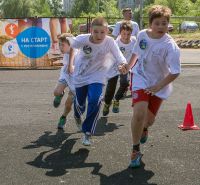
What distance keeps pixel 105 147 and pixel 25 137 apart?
1239 millimetres

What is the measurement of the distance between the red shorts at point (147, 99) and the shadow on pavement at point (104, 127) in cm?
152

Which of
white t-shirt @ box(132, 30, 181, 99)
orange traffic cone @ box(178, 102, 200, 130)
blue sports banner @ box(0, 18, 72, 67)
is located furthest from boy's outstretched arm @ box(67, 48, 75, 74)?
blue sports banner @ box(0, 18, 72, 67)

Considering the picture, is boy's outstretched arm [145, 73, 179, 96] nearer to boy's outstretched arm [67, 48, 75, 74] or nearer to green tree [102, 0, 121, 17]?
boy's outstretched arm [67, 48, 75, 74]

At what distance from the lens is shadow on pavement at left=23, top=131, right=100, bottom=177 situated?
17.4 feet

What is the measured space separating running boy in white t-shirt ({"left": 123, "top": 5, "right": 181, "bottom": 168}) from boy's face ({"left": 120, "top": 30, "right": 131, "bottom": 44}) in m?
3.27

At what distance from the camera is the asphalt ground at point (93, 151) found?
497 cm

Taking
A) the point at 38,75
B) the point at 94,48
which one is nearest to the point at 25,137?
the point at 94,48

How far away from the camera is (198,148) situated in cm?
612

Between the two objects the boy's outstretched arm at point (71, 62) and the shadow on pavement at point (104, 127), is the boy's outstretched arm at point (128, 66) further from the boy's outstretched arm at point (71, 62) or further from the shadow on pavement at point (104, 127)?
the shadow on pavement at point (104, 127)

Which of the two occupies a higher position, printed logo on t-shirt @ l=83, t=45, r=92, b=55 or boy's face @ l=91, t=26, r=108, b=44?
boy's face @ l=91, t=26, r=108, b=44

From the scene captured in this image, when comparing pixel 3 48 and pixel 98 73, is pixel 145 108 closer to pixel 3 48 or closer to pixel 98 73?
pixel 98 73

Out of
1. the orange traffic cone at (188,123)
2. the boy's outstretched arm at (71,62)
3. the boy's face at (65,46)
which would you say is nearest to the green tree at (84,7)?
the boy's face at (65,46)

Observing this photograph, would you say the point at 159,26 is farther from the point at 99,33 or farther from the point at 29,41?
the point at 29,41

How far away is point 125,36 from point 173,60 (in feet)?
12.3
